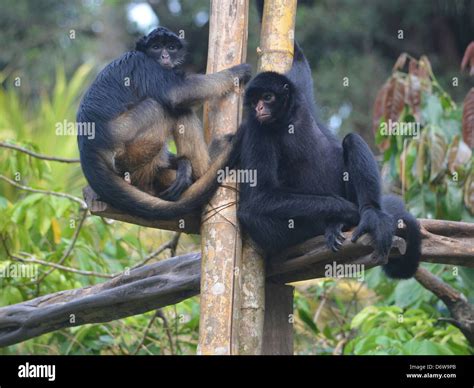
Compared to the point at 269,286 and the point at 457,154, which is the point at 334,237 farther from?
the point at 457,154

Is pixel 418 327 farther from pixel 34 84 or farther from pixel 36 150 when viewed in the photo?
pixel 34 84

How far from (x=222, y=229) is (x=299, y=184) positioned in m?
0.71

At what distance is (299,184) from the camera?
20.4 feet

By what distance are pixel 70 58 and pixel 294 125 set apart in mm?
13375

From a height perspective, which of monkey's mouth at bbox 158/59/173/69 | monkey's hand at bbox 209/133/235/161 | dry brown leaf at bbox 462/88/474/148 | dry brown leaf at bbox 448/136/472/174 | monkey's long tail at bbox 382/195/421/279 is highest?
monkey's mouth at bbox 158/59/173/69

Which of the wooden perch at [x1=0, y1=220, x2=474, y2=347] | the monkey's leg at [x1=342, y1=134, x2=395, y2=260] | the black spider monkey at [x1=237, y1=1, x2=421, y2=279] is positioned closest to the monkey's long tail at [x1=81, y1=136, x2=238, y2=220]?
the black spider monkey at [x1=237, y1=1, x2=421, y2=279]

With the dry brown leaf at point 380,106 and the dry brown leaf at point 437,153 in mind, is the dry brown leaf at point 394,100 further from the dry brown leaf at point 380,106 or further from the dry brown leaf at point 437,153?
the dry brown leaf at point 437,153

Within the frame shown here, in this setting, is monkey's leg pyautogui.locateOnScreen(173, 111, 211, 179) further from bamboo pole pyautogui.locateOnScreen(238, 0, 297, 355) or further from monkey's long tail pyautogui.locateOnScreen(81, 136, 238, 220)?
bamboo pole pyautogui.locateOnScreen(238, 0, 297, 355)

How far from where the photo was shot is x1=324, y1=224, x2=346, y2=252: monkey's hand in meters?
5.73

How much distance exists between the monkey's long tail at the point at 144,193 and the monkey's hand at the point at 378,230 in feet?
3.75

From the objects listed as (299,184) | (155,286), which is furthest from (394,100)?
(155,286)

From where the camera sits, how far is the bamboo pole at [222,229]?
567 cm

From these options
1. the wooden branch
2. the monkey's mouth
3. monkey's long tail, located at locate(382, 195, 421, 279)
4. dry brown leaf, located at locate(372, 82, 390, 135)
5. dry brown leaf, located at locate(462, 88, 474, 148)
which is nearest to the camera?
monkey's long tail, located at locate(382, 195, 421, 279)

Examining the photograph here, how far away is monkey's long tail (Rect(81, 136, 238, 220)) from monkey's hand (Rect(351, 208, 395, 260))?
3.75 ft
